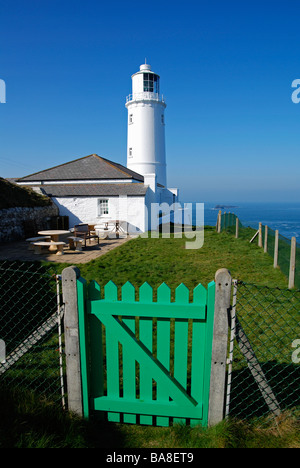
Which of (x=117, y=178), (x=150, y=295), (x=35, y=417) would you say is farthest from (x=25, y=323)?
(x=117, y=178)

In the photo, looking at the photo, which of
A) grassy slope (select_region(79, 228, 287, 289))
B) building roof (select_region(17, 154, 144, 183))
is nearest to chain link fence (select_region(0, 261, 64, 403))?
grassy slope (select_region(79, 228, 287, 289))

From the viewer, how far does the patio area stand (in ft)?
38.0

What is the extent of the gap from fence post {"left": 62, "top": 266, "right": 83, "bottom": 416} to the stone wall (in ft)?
47.5

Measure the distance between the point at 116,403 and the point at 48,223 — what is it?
18.4 metres

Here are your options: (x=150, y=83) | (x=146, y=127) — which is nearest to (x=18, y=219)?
(x=146, y=127)

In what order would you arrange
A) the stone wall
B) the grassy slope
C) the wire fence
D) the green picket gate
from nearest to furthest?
the green picket gate → the wire fence → the grassy slope → the stone wall

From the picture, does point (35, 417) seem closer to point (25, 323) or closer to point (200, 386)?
point (200, 386)

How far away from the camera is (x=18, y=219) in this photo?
55.5ft

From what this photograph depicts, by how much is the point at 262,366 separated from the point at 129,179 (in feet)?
63.4

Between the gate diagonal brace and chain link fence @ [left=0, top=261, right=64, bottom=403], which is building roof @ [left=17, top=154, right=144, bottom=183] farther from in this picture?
the gate diagonal brace

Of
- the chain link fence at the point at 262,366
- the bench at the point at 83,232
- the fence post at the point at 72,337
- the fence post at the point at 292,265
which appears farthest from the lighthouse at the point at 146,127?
the fence post at the point at 72,337

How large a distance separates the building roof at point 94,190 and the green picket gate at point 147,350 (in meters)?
17.2

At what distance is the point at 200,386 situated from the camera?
286 centimetres

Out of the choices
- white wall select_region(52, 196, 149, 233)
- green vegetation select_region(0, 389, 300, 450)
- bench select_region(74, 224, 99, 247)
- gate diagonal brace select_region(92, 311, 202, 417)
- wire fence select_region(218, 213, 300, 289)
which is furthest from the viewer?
white wall select_region(52, 196, 149, 233)
